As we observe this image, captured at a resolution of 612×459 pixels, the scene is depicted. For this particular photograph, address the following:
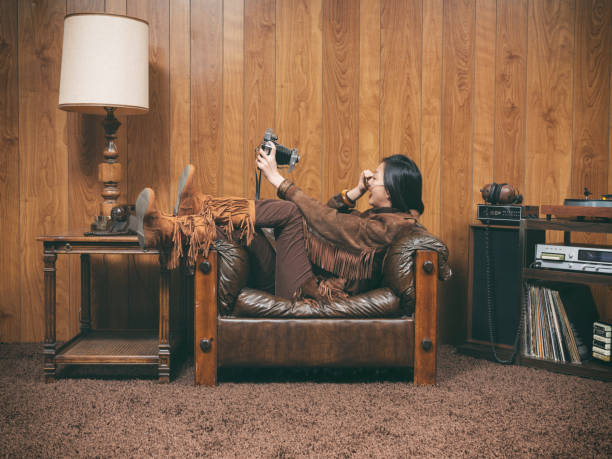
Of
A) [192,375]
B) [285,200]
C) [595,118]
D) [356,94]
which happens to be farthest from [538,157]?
[192,375]

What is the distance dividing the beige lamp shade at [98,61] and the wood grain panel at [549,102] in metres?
1.84

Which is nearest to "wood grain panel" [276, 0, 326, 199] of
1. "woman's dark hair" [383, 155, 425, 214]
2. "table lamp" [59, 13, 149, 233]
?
Answer: "woman's dark hair" [383, 155, 425, 214]

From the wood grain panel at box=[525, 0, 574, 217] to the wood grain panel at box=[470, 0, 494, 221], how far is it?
18 centimetres

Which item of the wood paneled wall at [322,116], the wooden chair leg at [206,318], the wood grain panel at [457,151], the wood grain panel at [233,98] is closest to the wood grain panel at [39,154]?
the wood paneled wall at [322,116]

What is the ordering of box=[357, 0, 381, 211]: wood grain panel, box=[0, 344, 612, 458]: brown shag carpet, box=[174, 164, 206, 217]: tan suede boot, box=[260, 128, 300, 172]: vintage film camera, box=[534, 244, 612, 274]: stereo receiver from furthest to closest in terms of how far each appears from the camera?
1. box=[357, 0, 381, 211]: wood grain panel
2. box=[260, 128, 300, 172]: vintage film camera
3. box=[534, 244, 612, 274]: stereo receiver
4. box=[174, 164, 206, 217]: tan suede boot
5. box=[0, 344, 612, 458]: brown shag carpet

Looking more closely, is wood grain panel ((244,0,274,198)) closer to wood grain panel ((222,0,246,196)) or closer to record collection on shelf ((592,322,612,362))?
wood grain panel ((222,0,246,196))

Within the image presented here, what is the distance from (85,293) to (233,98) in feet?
3.69

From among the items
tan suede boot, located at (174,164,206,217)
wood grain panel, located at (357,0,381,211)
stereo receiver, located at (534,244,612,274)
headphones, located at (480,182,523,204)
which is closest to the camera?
tan suede boot, located at (174,164,206,217)

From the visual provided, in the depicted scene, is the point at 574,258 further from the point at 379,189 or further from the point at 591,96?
the point at 591,96

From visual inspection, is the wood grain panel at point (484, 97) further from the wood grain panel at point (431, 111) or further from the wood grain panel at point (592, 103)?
the wood grain panel at point (592, 103)

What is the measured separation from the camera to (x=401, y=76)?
2564 millimetres

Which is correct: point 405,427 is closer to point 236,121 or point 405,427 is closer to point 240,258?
point 240,258

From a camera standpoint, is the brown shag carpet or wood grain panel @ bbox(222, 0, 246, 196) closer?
the brown shag carpet

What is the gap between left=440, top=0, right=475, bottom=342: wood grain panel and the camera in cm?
255
